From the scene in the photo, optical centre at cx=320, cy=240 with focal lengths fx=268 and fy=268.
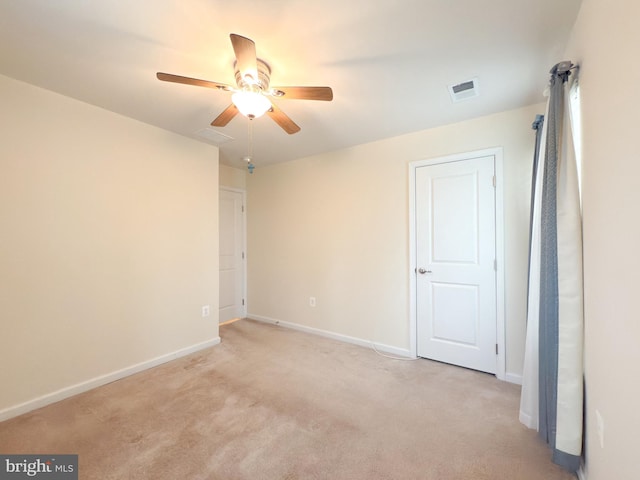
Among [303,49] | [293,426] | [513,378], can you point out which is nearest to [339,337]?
[293,426]

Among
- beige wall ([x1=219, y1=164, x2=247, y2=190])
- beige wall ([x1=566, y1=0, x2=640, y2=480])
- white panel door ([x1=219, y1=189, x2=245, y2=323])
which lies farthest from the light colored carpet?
beige wall ([x1=219, y1=164, x2=247, y2=190])

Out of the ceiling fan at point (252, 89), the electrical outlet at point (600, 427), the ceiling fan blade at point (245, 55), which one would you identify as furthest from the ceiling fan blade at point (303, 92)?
the electrical outlet at point (600, 427)

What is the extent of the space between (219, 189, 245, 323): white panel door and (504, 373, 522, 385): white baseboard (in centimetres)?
357

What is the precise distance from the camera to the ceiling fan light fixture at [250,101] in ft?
5.31

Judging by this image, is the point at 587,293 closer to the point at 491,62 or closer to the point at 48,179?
the point at 491,62

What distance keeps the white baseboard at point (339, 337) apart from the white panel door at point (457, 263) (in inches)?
9.2

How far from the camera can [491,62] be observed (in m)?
1.78

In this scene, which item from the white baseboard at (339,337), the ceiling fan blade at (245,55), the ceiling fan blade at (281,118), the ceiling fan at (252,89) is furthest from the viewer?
the white baseboard at (339,337)

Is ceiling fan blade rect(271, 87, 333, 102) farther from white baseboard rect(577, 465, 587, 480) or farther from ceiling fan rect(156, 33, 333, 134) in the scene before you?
white baseboard rect(577, 465, 587, 480)

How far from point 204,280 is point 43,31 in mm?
2392

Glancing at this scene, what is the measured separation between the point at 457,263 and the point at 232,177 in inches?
133

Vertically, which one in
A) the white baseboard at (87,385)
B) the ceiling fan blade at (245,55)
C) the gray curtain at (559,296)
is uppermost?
the ceiling fan blade at (245,55)

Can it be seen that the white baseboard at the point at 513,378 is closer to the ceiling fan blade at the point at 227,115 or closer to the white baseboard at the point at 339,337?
the white baseboard at the point at 339,337

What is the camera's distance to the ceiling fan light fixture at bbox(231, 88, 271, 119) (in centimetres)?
162
